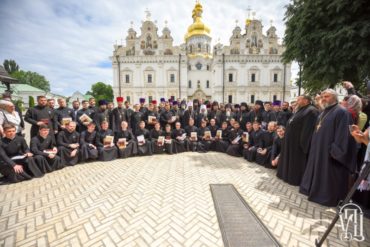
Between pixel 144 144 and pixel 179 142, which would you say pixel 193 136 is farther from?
pixel 144 144

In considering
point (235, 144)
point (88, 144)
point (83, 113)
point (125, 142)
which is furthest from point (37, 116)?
point (235, 144)

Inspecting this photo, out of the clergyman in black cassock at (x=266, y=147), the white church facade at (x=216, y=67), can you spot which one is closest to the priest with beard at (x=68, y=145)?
the clergyman in black cassock at (x=266, y=147)

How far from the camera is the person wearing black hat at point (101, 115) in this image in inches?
319

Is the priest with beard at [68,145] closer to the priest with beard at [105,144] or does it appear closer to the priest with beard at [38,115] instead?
the priest with beard at [38,115]

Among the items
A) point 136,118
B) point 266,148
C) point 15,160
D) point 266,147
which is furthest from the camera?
point 136,118

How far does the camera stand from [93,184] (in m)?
5.16

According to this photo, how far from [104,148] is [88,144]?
611mm

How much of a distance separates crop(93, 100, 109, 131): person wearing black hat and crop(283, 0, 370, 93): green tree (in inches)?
374

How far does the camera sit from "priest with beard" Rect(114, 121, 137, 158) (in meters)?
7.75

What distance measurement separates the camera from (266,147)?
7.05 meters

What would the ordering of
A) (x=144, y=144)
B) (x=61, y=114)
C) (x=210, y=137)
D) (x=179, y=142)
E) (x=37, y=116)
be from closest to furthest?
(x=37, y=116), (x=61, y=114), (x=144, y=144), (x=179, y=142), (x=210, y=137)

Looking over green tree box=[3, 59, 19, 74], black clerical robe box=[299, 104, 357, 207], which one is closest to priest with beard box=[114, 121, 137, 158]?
black clerical robe box=[299, 104, 357, 207]

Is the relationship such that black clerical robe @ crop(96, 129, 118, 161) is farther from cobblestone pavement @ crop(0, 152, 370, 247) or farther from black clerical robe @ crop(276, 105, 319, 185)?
black clerical robe @ crop(276, 105, 319, 185)

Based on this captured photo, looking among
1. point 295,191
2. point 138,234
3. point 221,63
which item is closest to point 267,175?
point 295,191
